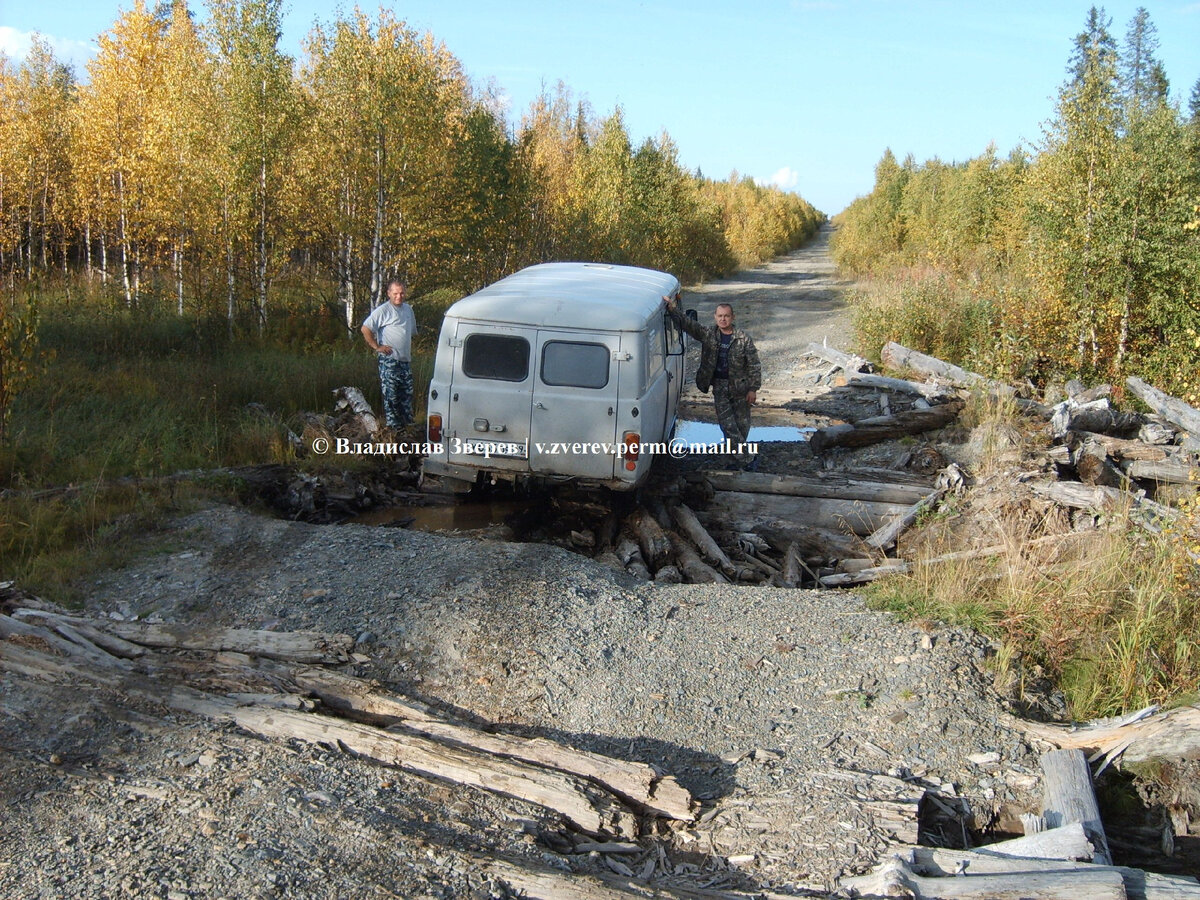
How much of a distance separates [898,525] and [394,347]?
248 inches

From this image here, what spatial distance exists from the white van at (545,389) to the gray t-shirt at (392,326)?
2.28 metres

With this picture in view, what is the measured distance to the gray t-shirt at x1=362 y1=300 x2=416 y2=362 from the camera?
11148 mm

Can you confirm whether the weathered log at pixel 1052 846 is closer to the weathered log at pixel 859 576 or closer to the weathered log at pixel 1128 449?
the weathered log at pixel 859 576

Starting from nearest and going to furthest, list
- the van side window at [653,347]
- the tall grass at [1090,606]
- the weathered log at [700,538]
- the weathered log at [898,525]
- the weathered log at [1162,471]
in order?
the tall grass at [1090,606] → the weathered log at [700,538] → the weathered log at [898,525] → the van side window at [653,347] → the weathered log at [1162,471]

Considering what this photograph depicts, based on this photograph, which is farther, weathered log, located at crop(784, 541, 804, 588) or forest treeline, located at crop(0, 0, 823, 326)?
forest treeline, located at crop(0, 0, 823, 326)

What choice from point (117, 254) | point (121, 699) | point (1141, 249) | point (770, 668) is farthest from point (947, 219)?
point (121, 699)

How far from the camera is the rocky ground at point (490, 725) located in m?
3.63

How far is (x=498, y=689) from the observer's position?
555cm

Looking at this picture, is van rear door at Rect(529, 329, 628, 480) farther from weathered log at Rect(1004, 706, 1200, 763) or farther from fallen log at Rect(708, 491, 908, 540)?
weathered log at Rect(1004, 706, 1200, 763)

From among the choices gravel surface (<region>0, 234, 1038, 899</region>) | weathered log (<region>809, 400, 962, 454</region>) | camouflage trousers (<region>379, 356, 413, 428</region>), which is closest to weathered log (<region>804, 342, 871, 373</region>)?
weathered log (<region>809, 400, 962, 454</region>)

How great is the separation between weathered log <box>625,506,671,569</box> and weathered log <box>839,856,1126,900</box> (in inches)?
192

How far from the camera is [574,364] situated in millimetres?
8828

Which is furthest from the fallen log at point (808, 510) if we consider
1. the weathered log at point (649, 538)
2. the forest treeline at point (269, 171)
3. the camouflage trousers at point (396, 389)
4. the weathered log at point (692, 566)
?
the forest treeline at point (269, 171)

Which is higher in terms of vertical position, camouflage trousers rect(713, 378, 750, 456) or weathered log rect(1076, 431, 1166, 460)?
camouflage trousers rect(713, 378, 750, 456)
